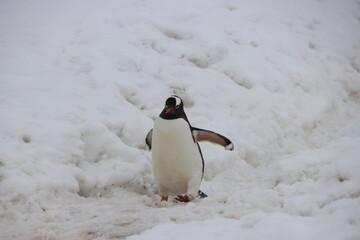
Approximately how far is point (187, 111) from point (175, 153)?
4.64ft

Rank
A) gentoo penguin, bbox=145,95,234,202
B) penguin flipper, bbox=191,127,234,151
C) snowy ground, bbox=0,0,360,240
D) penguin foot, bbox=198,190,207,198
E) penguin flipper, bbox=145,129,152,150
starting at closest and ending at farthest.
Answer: snowy ground, bbox=0,0,360,240 → gentoo penguin, bbox=145,95,234,202 → penguin foot, bbox=198,190,207,198 → penguin flipper, bbox=191,127,234,151 → penguin flipper, bbox=145,129,152,150

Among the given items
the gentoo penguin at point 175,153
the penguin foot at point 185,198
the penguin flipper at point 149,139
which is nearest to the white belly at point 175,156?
the gentoo penguin at point 175,153

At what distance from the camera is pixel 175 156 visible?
3889 mm

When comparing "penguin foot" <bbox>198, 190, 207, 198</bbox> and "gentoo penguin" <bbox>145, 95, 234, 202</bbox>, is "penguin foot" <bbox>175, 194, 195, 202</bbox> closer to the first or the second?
"gentoo penguin" <bbox>145, 95, 234, 202</bbox>

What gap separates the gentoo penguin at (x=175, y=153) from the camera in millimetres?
3863

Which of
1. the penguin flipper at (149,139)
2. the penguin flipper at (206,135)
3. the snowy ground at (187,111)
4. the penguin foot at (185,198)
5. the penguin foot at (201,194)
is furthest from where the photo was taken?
the penguin flipper at (149,139)

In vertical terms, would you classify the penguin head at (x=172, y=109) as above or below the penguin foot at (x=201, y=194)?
above

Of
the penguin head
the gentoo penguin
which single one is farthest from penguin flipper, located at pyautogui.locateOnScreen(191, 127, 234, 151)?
the penguin head

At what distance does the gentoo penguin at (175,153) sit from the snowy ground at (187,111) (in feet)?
0.67

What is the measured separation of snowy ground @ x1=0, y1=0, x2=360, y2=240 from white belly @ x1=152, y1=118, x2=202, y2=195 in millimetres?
221

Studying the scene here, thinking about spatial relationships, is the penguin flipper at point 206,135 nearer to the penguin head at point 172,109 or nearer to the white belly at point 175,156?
the white belly at point 175,156

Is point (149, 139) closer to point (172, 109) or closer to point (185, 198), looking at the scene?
point (172, 109)

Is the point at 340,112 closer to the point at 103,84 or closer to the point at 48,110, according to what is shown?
the point at 103,84

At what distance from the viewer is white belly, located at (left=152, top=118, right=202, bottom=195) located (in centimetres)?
386
